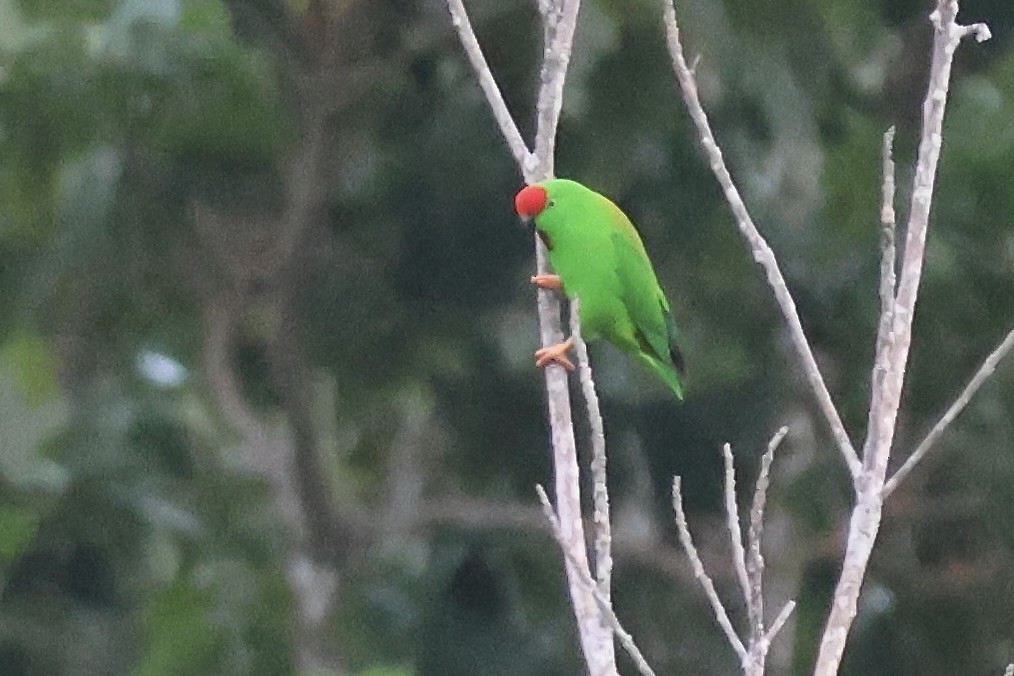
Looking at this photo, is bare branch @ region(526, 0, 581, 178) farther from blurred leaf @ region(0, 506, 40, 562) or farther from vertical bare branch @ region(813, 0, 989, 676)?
blurred leaf @ region(0, 506, 40, 562)

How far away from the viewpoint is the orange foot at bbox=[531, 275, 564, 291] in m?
1.77

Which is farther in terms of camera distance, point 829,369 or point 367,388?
point 367,388

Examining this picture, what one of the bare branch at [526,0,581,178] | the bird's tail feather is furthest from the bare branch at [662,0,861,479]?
the bird's tail feather

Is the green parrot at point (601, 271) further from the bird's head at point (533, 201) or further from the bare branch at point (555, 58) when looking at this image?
the bare branch at point (555, 58)

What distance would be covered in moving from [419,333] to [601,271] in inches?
60.6

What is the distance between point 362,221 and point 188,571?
0.92 m

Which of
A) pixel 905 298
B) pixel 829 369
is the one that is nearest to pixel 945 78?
pixel 905 298

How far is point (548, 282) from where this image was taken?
5.92 feet

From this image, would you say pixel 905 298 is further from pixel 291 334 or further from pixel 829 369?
pixel 291 334

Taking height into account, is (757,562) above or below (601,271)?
below

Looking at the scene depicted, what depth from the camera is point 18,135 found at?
123 inches

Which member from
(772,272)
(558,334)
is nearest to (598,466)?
(772,272)

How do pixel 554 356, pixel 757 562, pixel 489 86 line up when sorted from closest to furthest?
1. pixel 757 562
2. pixel 554 356
3. pixel 489 86

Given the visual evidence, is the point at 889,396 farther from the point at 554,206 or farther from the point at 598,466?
the point at 554,206
